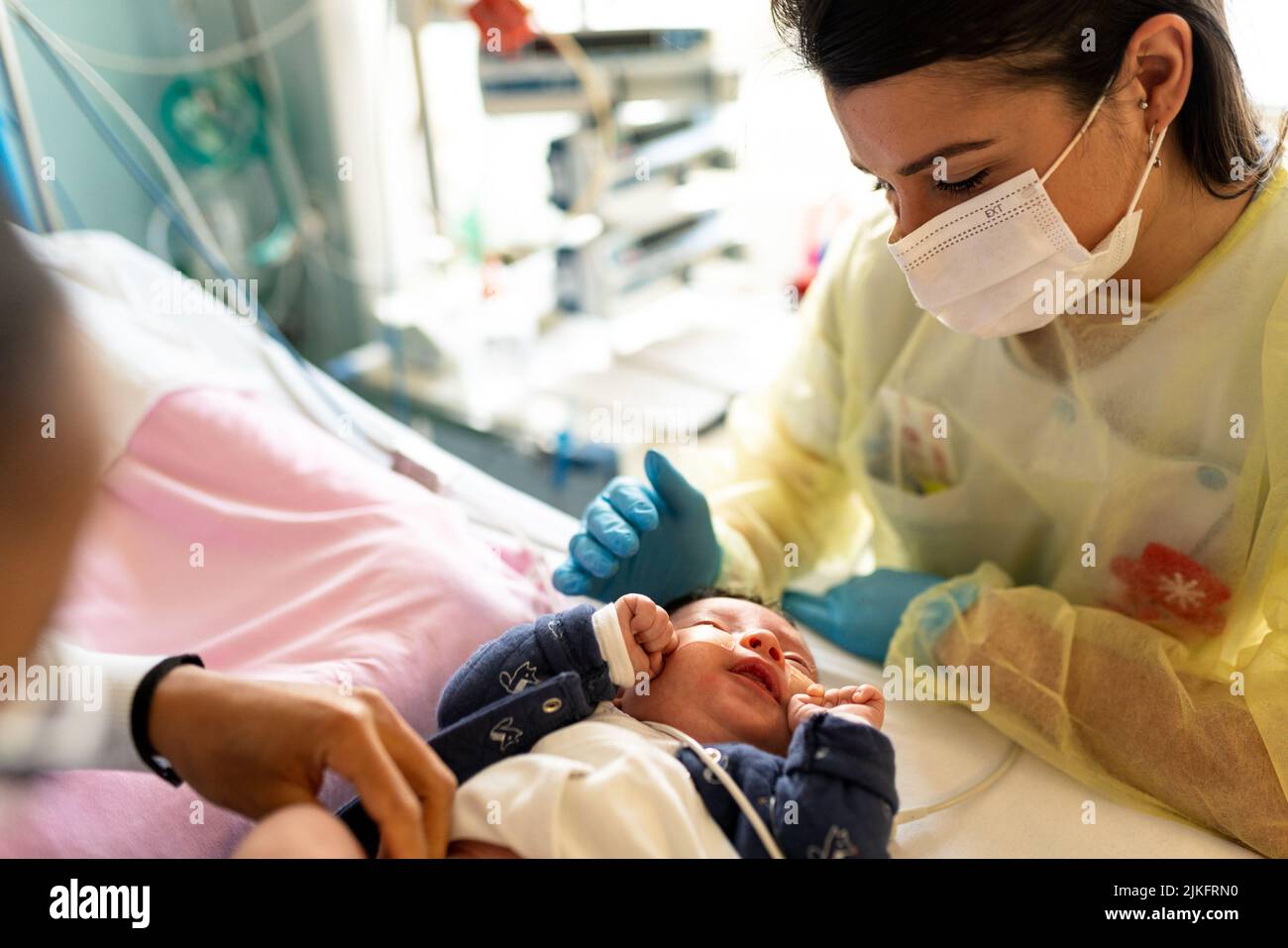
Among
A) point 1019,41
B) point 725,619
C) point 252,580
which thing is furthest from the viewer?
point 252,580

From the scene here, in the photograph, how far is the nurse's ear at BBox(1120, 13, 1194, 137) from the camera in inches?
42.2

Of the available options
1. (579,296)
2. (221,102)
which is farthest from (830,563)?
(221,102)

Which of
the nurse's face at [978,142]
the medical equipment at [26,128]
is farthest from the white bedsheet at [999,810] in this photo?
the medical equipment at [26,128]

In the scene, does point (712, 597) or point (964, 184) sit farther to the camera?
point (712, 597)

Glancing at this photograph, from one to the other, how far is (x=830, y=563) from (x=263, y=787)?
38.9 inches

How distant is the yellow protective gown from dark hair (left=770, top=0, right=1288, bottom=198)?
0.18m

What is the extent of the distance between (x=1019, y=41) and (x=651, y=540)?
664mm

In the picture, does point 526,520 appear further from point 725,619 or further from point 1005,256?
point 1005,256

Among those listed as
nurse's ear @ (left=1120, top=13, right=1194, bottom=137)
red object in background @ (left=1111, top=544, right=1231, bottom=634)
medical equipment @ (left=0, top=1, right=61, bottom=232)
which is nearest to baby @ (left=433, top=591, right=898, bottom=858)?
red object in background @ (left=1111, top=544, right=1231, bottom=634)

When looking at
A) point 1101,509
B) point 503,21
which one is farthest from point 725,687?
point 503,21

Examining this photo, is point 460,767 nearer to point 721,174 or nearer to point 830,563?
point 830,563

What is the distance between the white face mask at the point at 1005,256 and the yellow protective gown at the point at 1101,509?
0.11 m

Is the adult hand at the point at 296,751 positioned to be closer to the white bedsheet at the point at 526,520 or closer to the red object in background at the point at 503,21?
the white bedsheet at the point at 526,520

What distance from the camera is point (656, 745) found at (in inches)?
41.1
